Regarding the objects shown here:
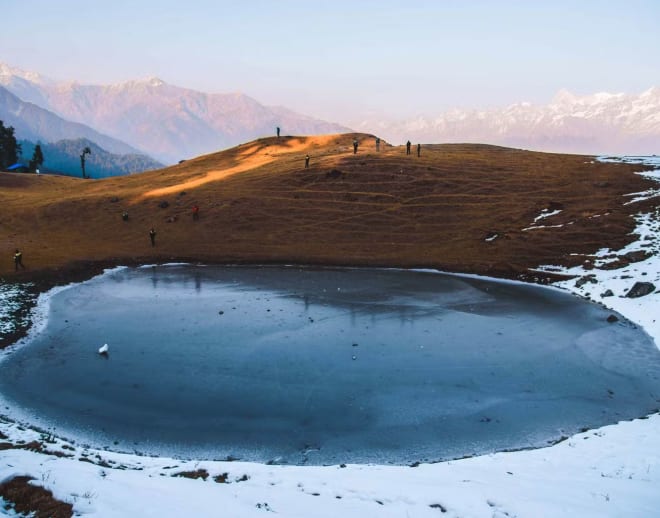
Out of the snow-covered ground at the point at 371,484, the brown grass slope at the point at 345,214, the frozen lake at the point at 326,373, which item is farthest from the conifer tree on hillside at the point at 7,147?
the snow-covered ground at the point at 371,484

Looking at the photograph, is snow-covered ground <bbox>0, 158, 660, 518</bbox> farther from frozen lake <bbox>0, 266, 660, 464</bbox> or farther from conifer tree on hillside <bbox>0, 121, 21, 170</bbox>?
conifer tree on hillside <bbox>0, 121, 21, 170</bbox>

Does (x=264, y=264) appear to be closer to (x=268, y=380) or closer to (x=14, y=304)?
(x=14, y=304)

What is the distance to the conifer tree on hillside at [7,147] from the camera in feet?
439

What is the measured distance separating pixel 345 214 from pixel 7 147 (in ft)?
355

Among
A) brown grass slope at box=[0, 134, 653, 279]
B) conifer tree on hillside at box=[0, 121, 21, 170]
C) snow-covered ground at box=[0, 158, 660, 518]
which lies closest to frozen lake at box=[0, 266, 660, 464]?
snow-covered ground at box=[0, 158, 660, 518]

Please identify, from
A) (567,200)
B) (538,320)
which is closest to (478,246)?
(567,200)

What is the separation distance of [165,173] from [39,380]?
8414cm

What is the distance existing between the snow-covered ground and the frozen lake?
1.85 meters

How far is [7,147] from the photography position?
134 metres

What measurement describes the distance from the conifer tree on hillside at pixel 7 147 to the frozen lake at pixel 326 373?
376 feet

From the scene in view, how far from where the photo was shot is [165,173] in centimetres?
10406

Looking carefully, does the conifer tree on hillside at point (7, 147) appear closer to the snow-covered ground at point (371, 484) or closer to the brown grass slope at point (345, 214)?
the brown grass slope at point (345, 214)

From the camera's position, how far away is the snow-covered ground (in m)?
12.9

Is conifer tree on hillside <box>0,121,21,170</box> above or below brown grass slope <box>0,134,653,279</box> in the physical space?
above
